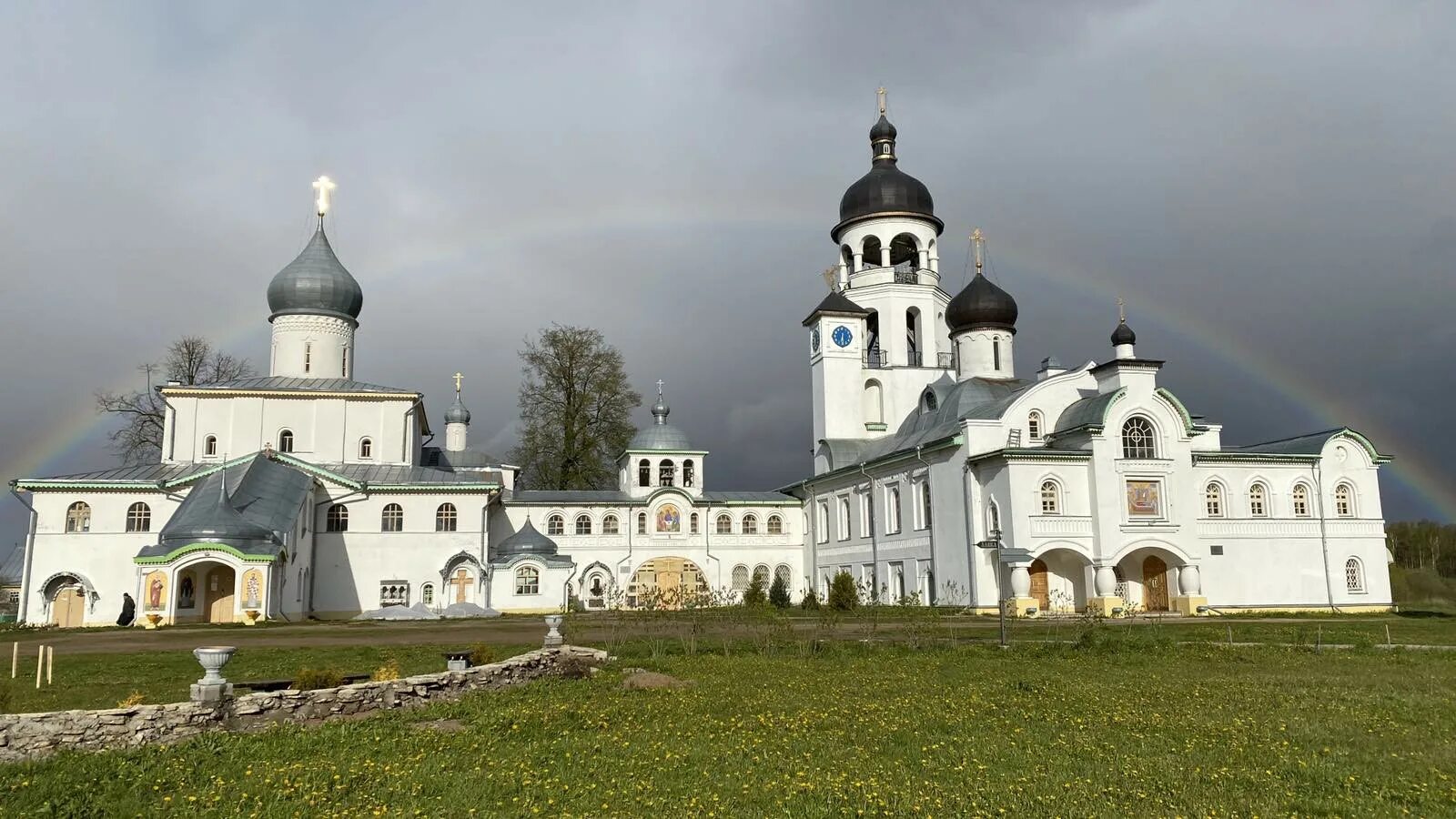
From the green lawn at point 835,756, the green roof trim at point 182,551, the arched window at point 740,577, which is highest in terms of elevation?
the green roof trim at point 182,551

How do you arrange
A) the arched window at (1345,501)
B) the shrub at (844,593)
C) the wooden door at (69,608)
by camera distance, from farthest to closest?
the arched window at (1345,501) < the shrub at (844,593) < the wooden door at (69,608)

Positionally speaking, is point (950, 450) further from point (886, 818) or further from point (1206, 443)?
point (886, 818)

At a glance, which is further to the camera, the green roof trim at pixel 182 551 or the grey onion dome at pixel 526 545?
the grey onion dome at pixel 526 545

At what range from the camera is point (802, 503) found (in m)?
49.2

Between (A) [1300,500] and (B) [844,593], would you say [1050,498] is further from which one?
(A) [1300,500]

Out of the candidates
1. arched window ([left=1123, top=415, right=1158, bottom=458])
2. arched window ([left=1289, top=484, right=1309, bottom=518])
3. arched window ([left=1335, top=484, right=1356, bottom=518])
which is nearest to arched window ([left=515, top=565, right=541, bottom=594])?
arched window ([left=1123, top=415, right=1158, bottom=458])

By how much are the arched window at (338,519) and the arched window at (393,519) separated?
1.28 m

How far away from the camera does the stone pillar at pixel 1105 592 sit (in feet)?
111

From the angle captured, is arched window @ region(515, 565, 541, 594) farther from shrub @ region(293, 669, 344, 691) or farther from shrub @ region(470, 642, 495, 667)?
shrub @ region(293, 669, 344, 691)

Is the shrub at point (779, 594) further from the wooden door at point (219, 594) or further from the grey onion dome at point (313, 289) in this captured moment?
the grey onion dome at point (313, 289)

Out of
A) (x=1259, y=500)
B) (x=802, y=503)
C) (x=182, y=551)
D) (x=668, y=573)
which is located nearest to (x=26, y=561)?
(x=182, y=551)

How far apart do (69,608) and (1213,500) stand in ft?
129

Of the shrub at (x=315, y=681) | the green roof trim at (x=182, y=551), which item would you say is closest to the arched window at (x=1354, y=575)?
the shrub at (x=315, y=681)

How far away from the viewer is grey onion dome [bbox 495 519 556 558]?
41719mm
